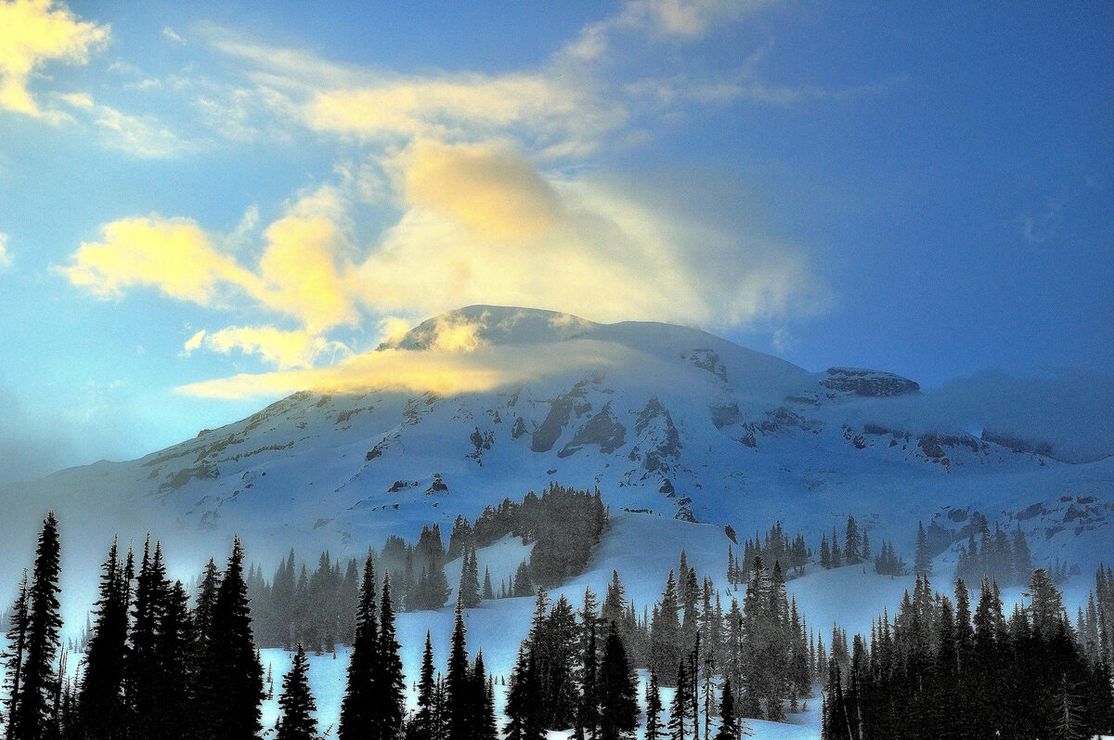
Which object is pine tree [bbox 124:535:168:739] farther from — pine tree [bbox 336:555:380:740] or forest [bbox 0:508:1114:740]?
pine tree [bbox 336:555:380:740]

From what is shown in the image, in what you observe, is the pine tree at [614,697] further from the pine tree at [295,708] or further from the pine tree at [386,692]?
the pine tree at [295,708]

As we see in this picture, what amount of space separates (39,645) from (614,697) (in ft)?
169

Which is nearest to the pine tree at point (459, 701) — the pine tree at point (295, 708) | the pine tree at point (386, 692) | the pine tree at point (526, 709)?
the pine tree at point (526, 709)

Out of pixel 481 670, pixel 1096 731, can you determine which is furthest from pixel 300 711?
pixel 1096 731

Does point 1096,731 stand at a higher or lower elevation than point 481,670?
lower

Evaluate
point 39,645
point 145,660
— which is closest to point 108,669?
point 145,660

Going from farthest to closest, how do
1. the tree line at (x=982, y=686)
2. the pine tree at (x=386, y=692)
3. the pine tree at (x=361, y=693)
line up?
the tree line at (x=982, y=686) → the pine tree at (x=386, y=692) → the pine tree at (x=361, y=693)

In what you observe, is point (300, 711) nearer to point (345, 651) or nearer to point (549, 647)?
point (549, 647)

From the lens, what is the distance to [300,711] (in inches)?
2714

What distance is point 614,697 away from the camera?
9431 centimetres

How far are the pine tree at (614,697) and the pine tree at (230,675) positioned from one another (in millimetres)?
36079

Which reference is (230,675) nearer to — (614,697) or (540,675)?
(614,697)

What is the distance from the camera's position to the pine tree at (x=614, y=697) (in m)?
93.8

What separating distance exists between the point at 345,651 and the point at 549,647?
249 feet
